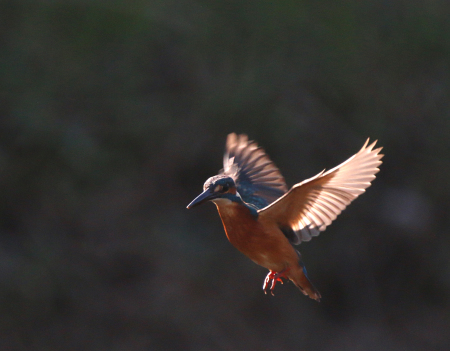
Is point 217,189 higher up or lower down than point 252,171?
lower down

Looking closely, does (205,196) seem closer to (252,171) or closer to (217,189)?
(217,189)

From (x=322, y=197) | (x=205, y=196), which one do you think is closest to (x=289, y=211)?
(x=322, y=197)

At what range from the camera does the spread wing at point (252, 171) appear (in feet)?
8.31

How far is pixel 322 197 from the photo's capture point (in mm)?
2051

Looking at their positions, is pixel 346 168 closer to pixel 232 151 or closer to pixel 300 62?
pixel 232 151

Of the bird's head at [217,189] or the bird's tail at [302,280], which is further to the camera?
the bird's tail at [302,280]

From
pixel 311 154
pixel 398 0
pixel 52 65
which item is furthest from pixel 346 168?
pixel 398 0

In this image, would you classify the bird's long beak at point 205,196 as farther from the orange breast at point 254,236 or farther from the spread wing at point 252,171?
the spread wing at point 252,171

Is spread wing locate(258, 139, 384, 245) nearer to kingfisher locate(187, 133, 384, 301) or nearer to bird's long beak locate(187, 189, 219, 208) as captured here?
kingfisher locate(187, 133, 384, 301)

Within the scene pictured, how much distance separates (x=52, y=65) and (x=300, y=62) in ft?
6.19

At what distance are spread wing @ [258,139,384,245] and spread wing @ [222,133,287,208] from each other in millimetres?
366

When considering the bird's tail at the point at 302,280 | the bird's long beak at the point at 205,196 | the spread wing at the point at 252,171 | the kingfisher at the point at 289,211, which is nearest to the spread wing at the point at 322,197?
the kingfisher at the point at 289,211

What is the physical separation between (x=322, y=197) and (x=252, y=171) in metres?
0.58

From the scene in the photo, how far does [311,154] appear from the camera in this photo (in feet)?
15.3
